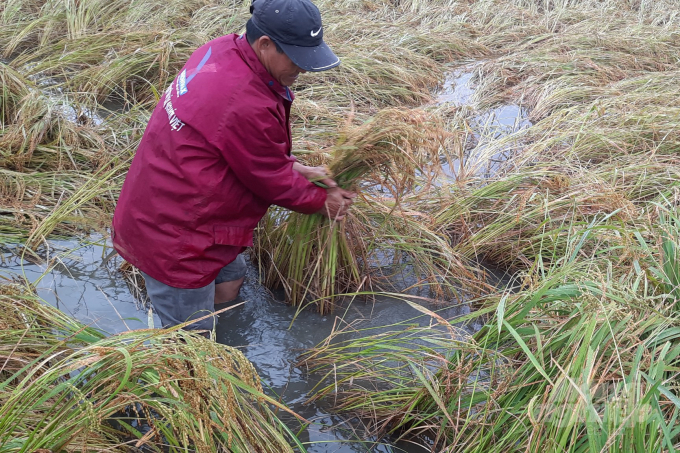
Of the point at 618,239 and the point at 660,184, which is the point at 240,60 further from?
the point at 660,184

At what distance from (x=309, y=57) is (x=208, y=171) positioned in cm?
56

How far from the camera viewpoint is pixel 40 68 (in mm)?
5051

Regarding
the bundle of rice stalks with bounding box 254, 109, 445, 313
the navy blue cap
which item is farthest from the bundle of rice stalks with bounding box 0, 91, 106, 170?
the navy blue cap

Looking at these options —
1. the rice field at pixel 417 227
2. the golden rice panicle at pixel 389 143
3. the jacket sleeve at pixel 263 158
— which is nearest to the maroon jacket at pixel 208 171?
the jacket sleeve at pixel 263 158

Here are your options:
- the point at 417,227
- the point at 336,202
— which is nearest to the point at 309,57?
the point at 336,202

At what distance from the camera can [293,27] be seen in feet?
6.97

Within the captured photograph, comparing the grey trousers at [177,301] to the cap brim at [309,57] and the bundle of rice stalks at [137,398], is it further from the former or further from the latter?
the cap brim at [309,57]

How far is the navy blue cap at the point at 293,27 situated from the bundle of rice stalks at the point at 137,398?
42.4 inches

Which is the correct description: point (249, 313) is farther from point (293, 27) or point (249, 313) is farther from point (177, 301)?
point (293, 27)

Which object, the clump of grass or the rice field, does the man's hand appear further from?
the clump of grass

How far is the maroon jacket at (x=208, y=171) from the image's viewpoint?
2.13 meters

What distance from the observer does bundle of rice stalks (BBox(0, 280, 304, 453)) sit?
1.54 metres

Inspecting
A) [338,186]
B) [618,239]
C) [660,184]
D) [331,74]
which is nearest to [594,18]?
[331,74]

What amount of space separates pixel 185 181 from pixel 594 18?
7376 mm
